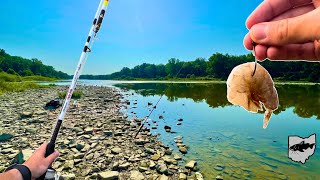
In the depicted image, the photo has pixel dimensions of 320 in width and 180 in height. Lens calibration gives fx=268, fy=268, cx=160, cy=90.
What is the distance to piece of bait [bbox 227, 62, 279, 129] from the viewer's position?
2.53m

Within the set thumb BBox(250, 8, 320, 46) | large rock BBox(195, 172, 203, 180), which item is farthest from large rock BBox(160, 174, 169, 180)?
thumb BBox(250, 8, 320, 46)

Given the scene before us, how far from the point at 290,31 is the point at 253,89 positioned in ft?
2.55

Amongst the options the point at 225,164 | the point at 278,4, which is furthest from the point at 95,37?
the point at 225,164

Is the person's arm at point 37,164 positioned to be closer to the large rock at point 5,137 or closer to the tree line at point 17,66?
the large rock at point 5,137

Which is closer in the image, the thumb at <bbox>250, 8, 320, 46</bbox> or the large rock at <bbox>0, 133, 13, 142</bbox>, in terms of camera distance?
the thumb at <bbox>250, 8, 320, 46</bbox>

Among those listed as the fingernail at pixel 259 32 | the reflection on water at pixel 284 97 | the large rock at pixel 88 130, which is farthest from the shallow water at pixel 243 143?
the fingernail at pixel 259 32

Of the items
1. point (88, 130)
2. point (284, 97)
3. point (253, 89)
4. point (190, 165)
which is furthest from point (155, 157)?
point (284, 97)

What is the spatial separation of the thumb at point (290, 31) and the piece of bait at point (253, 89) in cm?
38

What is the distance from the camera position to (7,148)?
35.8 ft

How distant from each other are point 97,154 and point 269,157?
7607 mm

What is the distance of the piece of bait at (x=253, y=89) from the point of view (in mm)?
2531

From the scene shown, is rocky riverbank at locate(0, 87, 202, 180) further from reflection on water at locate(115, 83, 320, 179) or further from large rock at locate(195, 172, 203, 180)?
reflection on water at locate(115, 83, 320, 179)

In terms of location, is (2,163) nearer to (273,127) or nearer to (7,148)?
(7,148)

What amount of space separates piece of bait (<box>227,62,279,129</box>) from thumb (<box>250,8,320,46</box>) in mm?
381
